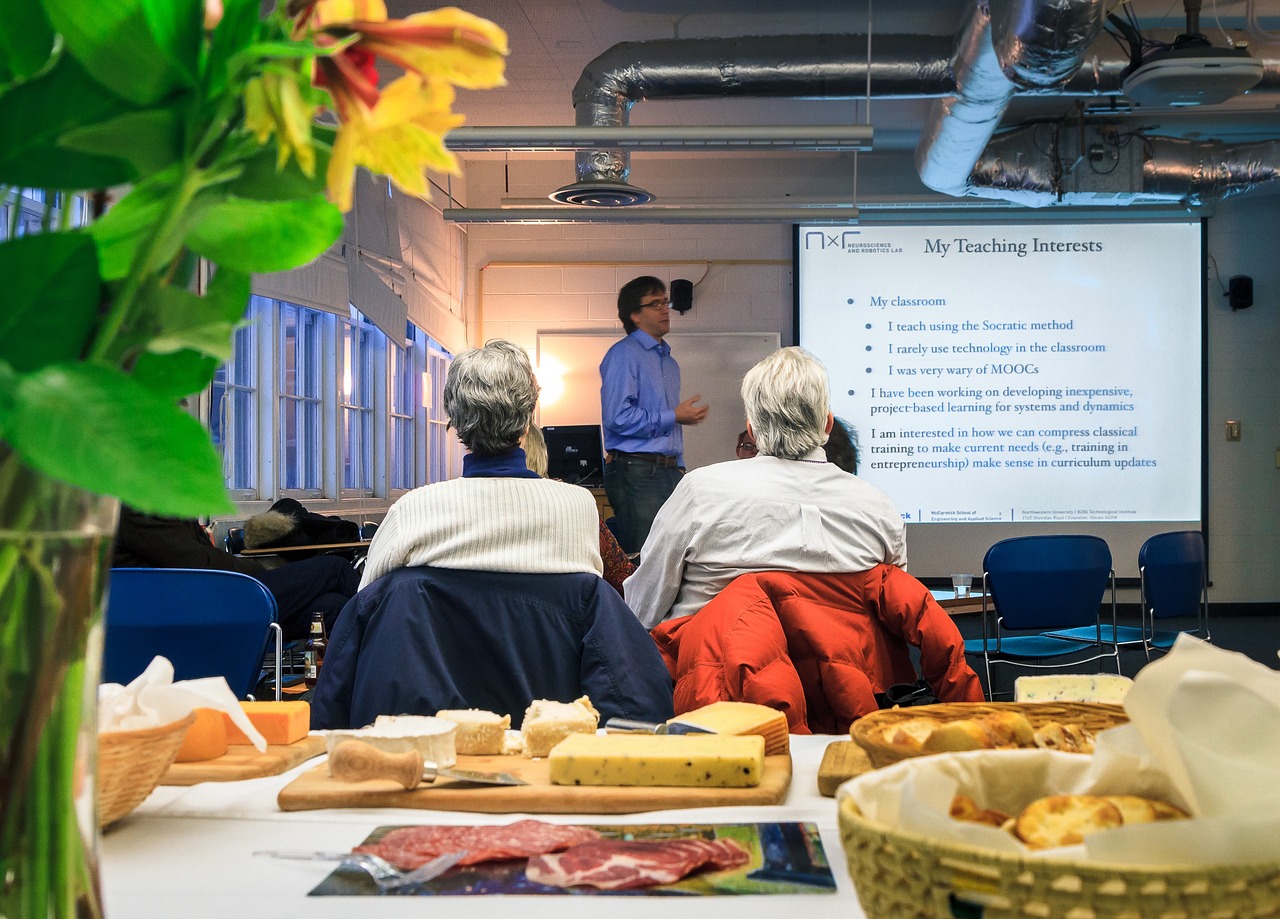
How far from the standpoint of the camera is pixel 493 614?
1.97 meters

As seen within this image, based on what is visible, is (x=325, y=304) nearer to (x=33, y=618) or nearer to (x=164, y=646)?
(x=164, y=646)

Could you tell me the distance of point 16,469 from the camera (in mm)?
408

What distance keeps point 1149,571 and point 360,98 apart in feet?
16.7

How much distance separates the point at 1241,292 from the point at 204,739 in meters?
9.26

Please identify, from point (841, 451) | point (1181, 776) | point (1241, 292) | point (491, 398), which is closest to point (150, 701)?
point (1181, 776)

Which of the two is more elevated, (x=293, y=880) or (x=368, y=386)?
(x=368, y=386)

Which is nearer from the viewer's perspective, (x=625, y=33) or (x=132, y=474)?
(x=132, y=474)

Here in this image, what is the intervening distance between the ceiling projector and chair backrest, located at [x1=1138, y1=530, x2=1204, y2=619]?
1.94 m

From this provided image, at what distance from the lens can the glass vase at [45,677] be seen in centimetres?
41

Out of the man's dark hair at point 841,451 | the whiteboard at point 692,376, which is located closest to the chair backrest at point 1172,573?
the man's dark hair at point 841,451

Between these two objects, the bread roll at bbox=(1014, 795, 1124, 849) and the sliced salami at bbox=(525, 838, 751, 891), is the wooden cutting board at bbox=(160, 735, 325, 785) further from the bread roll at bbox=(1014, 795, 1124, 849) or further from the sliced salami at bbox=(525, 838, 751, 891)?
the bread roll at bbox=(1014, 795, 1124, 849)

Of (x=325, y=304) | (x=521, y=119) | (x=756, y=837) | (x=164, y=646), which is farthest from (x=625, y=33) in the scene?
(x=756, y=837)

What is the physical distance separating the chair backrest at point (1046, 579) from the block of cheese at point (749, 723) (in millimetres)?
3415

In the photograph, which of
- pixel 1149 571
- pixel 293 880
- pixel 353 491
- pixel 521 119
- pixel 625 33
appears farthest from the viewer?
pixel 521 119
